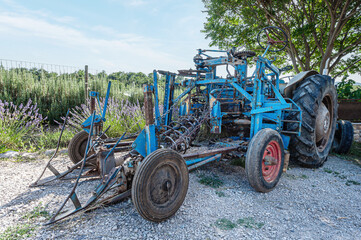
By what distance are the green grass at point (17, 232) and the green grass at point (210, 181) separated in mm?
2190

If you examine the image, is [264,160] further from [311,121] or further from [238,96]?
[238,96]

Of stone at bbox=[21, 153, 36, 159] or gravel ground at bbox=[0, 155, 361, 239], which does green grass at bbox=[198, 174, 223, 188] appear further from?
stone at bbox=[21, 153, 36, 159]

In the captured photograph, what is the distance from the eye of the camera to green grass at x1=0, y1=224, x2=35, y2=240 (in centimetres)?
205

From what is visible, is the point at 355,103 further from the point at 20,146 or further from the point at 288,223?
the point at 20,146

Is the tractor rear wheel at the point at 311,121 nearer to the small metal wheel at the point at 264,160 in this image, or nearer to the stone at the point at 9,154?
the small metal wheel at the point at 264,160

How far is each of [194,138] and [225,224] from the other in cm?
169

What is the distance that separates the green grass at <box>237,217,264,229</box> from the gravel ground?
10 millimetres

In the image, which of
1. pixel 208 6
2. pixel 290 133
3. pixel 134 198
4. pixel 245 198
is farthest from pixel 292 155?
pixel 208 6

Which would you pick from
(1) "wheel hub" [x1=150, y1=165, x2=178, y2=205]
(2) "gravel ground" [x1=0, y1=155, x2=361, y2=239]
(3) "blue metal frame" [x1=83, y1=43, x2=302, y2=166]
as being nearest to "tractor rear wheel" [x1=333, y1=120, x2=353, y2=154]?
(2) "gravel ground" [x1=0, y1=155, x2=361, y2=239]

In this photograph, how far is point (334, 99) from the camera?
4.81 m

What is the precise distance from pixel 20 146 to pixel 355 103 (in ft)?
31.6

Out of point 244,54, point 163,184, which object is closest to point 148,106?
point 163,184

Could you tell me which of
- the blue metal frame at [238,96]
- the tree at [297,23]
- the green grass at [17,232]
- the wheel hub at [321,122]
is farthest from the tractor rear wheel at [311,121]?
the tree at [297,23]

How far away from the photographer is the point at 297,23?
33.3 ft
